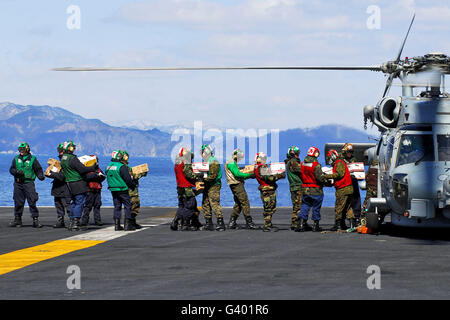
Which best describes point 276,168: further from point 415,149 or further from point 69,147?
point 69,147

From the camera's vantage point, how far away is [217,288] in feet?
31.9

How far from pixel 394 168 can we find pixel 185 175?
482cm

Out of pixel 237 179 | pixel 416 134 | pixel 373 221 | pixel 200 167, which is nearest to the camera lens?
pixel 416 134

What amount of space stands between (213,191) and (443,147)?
5470mm

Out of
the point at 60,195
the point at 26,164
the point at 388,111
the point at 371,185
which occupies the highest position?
the point at 388,111

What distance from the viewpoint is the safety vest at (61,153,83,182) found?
17467mm

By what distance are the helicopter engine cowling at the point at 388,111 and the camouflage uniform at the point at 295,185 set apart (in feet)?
7.98

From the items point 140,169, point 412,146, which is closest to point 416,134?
point 412,146

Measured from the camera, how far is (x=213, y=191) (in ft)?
58.1

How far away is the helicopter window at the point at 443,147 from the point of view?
15219 mm

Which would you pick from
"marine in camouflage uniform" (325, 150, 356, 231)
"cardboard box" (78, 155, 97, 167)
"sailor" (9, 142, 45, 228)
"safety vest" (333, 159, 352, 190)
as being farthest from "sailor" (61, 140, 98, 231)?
"safety vest" (333, 159, 352, 190)

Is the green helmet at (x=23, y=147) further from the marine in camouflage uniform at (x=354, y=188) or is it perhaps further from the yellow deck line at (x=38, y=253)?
the marine in camouflage uniform at (x=354, y=188)

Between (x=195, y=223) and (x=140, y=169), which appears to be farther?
(x=140, y=169)

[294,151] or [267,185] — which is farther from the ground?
[294,151]
